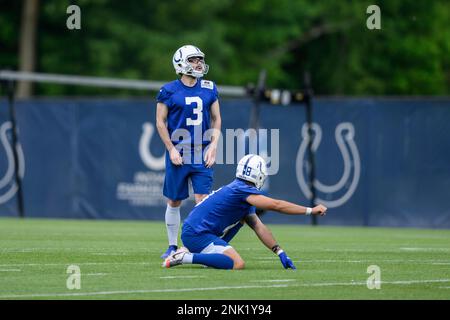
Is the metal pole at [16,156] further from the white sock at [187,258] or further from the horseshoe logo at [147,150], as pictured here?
the white sock at [187,258]

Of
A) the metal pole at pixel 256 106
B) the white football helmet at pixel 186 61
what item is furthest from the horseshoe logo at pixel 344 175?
the white football helmet at pixel 186 61

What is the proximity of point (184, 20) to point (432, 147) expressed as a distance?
2292 cm

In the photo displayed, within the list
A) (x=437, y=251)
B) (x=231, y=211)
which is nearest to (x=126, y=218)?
(x=437, y=251)

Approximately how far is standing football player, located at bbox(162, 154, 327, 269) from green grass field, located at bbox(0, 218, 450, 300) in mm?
164

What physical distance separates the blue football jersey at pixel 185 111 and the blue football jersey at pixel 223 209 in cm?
141

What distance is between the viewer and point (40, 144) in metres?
22.4

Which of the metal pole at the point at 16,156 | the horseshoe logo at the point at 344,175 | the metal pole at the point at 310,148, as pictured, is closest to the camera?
the horseshoe logo at the point at 344,175

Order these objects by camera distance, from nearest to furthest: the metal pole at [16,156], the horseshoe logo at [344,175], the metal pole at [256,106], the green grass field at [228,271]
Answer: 1. the green grass field at [228,271]
2. the horseshoe logo at [344,175]
3. the metal pole at [256,106]
4. the metal pole at [16,156]

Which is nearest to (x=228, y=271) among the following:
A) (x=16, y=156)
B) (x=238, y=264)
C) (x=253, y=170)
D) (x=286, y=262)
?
(x=238, y=264)

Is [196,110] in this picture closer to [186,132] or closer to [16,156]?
[186,132]

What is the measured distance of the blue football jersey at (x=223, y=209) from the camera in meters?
10.7

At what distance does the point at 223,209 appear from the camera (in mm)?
10742

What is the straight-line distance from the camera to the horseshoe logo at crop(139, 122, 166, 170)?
21656 mm

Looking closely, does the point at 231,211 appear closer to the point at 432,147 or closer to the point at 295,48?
the point at 432,147
